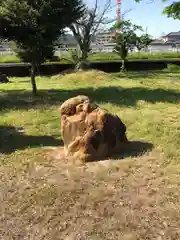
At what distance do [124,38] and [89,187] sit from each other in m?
17.0

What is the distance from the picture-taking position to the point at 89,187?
14.5ft

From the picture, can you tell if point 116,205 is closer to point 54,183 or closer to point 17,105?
point 54,183

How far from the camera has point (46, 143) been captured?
6.27m

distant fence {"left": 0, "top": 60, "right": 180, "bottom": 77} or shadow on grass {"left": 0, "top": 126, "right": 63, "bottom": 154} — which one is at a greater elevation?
distant fence {"left": 0, "top": 60, "right": 180, "bottom": 77}

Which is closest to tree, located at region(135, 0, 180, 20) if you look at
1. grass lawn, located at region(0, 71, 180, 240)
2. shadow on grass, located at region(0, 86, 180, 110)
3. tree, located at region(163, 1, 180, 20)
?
tree, located at region(163, 1, 180, 20)

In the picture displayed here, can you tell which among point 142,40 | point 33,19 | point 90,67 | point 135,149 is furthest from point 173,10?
point 142,40

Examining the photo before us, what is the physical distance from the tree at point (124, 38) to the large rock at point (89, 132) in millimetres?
14936

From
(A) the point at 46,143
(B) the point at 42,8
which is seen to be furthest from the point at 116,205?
(B) the point at 42,8

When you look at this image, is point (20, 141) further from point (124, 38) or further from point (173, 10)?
point (124, 38)

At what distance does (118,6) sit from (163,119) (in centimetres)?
1770

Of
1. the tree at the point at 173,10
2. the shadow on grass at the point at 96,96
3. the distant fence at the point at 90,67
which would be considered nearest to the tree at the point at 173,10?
the tree at the point at 173,10

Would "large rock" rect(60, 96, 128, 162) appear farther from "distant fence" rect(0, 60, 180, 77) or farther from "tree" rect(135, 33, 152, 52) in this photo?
"tree" rect(135, 33, 152, 52)

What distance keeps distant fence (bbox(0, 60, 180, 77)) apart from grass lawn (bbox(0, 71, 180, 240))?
11738mm

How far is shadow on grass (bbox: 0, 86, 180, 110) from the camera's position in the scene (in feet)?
33.4
